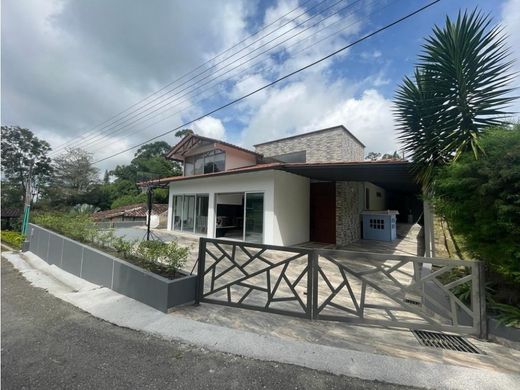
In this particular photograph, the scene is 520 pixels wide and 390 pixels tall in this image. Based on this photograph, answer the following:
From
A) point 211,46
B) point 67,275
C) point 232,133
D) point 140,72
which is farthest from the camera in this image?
point 232,133

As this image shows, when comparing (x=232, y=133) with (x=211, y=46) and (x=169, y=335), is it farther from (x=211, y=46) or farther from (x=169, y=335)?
(x=169, y=335)

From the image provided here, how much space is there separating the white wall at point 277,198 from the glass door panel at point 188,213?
1.33m

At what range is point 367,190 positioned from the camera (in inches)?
499

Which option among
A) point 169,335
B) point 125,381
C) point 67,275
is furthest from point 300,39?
point 67,275

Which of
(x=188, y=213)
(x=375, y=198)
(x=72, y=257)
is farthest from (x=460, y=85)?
(x=375, y=198)

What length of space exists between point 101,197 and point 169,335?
3324cm

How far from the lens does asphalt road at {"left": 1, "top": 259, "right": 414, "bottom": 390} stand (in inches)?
80.8

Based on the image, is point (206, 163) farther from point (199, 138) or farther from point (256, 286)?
point (256, 286)

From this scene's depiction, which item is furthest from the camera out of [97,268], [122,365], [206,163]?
[206,163]

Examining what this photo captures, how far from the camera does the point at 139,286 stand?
388cm

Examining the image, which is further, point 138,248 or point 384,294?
point 138,248

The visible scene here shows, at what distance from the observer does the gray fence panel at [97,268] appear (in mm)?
4676

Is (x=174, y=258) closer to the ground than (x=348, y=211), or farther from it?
closer to the ground

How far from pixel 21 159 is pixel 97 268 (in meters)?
36.5
